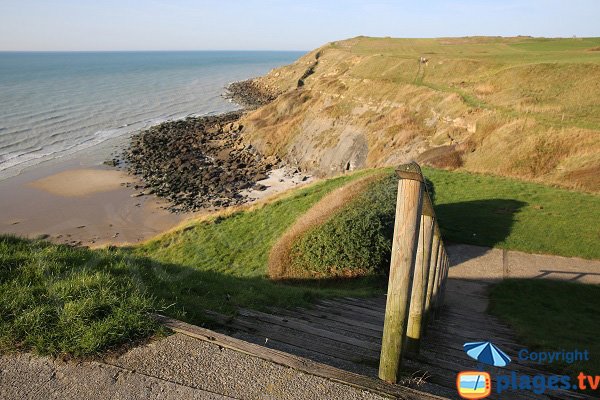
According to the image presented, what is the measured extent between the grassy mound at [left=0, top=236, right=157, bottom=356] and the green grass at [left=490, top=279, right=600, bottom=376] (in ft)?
21.0

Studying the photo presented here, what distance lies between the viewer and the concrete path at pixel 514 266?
14.4 meters

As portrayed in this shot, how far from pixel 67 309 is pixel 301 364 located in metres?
3.10

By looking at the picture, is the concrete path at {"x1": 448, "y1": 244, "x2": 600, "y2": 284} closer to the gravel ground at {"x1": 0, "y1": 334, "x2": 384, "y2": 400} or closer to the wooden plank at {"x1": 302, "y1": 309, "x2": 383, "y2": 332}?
the wooden plank at {"x1": 302, "y1": 309, "x2": 383, "y2": 332}

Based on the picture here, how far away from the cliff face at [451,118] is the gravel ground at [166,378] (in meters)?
24.5

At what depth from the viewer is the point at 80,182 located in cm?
3812

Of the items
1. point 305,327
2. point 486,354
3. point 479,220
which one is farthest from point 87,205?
point 486,354

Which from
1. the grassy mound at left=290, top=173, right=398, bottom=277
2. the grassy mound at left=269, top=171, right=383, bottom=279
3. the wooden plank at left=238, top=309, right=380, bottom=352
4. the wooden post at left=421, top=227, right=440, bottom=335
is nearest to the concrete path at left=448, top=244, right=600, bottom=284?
the grassy mound at left=290, top=173, right=398, bottom=277

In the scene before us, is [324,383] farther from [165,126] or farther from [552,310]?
[165,126]

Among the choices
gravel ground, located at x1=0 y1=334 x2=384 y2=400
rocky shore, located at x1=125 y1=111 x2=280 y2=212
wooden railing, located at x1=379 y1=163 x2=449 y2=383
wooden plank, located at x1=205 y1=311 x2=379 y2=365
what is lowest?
rocky shore, located at x1=125 y1=111 x2=280 y2=212

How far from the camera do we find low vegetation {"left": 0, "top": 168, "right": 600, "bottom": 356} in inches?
204

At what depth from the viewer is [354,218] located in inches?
599

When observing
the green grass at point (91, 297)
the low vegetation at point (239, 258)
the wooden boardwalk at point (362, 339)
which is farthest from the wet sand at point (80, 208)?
the wooden boardwalk at point (362, 339)

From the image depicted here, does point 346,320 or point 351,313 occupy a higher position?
point 346,320

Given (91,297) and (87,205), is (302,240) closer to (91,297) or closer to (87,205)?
(91,297)
